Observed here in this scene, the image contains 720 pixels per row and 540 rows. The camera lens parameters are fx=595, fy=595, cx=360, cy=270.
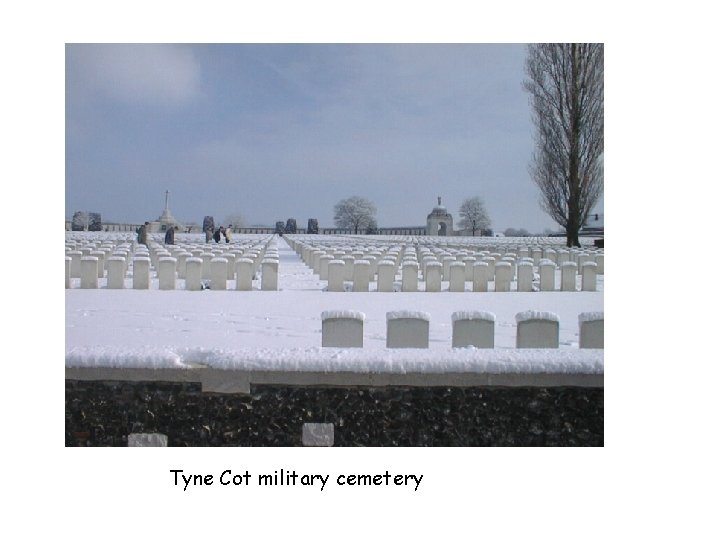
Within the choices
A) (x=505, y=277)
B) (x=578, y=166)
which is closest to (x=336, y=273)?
(x=505, y=277)

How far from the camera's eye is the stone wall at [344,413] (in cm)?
371

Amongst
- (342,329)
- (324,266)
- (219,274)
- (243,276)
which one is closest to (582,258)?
(324,266)

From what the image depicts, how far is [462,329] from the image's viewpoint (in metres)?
5.10

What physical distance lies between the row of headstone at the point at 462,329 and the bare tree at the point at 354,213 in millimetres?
14717

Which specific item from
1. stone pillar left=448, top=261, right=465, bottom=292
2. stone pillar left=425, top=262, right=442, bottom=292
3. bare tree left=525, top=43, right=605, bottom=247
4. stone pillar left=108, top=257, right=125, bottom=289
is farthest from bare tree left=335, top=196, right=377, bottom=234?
stone pillar left=108, top=257, right=125, bottom=289

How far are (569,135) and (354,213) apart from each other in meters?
15.3

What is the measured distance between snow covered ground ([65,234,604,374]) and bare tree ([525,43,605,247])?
4587 mm

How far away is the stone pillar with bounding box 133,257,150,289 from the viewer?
983 centimetres

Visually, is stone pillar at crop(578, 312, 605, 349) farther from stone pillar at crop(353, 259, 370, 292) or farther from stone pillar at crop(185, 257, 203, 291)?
stone pillar at crop(185, 257, 203, 291)

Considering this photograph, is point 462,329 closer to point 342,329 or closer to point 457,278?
point 342,329

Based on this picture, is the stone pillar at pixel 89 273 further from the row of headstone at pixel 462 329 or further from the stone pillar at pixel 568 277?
the stone pillar at pixel 568 277

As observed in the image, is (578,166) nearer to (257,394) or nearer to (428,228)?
(257,394)

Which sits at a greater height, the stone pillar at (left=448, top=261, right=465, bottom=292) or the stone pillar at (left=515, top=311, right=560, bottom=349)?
the stone pillar at (left=448, top=261, right=465, bottom=292)
